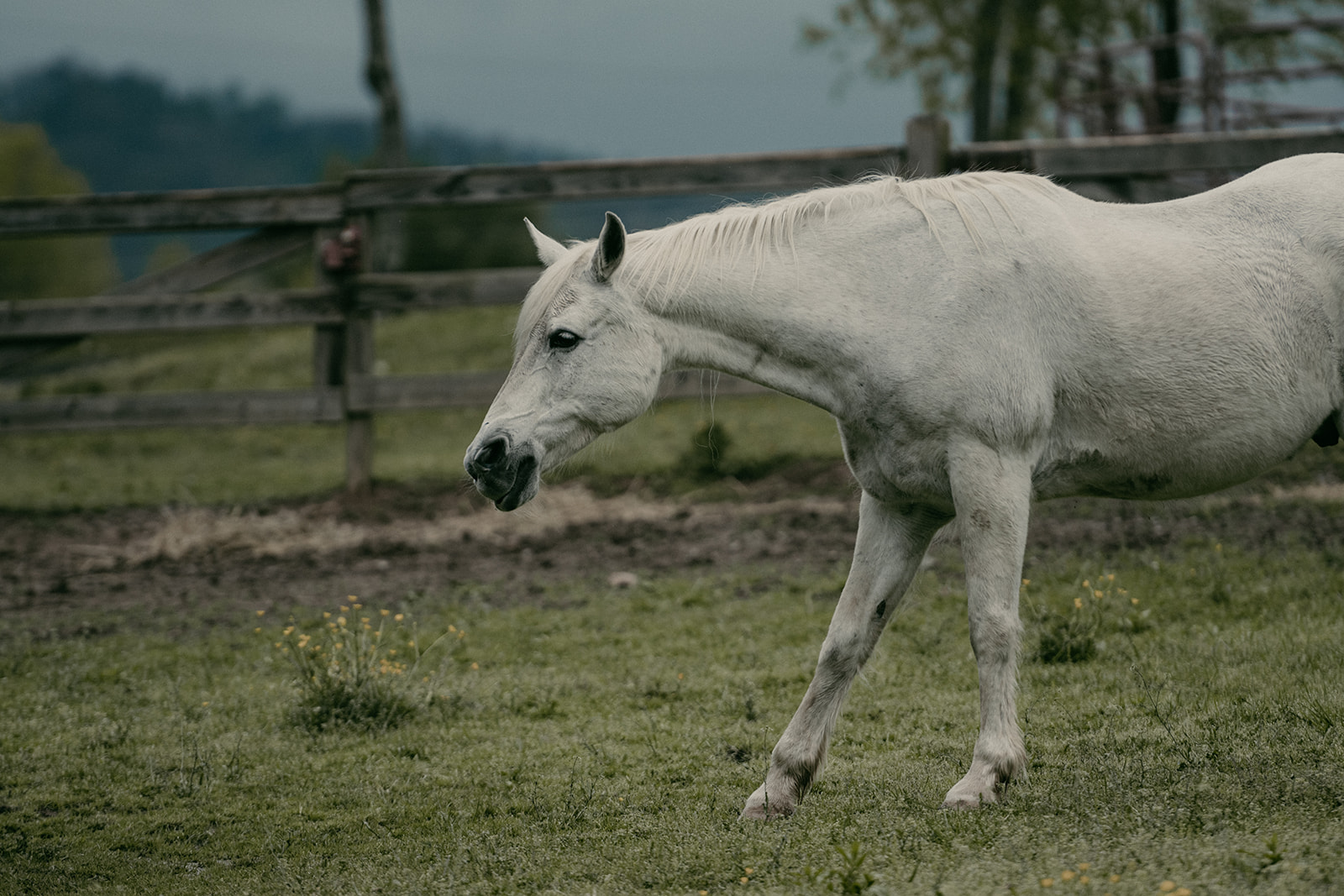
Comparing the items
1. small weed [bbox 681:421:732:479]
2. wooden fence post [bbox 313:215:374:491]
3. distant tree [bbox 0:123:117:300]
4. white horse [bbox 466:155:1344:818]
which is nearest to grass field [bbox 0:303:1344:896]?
white horse [bbox 466:155:1344:818]

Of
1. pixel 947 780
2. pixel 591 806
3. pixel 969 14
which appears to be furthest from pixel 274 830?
pixel 969 14

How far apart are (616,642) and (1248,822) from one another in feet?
11.1

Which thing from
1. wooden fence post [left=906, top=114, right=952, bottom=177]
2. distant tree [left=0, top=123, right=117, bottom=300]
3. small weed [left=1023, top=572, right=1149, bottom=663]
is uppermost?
wooden fence post [left=906, top=114, right=952, bottom=177]

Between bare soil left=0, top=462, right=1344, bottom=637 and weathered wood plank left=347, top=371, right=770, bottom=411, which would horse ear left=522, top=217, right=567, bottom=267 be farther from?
weathered wood plank left=347, top=371, right=770, bottom=411

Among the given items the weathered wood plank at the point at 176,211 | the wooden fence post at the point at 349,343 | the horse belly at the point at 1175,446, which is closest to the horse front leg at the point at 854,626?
the horse belly at the point at 1175,446

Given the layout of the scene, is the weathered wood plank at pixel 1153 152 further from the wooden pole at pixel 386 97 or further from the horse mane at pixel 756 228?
the wooden pole at pixel 386 97

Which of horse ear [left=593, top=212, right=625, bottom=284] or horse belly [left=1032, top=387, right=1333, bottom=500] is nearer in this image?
horse ear [left=593, top=212, right=625, bottom=284]

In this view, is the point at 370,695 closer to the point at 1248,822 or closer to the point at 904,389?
the point at 904,389

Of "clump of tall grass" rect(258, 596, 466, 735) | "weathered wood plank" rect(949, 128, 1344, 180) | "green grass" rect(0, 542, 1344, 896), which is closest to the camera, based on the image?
"green grass" rect(0, 542, 1344, 896)

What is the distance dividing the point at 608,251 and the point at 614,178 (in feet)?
16.4

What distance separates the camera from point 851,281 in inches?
152

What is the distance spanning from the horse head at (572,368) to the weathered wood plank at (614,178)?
447cm

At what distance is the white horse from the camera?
3.68 meters

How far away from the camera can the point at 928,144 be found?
27.0ft
